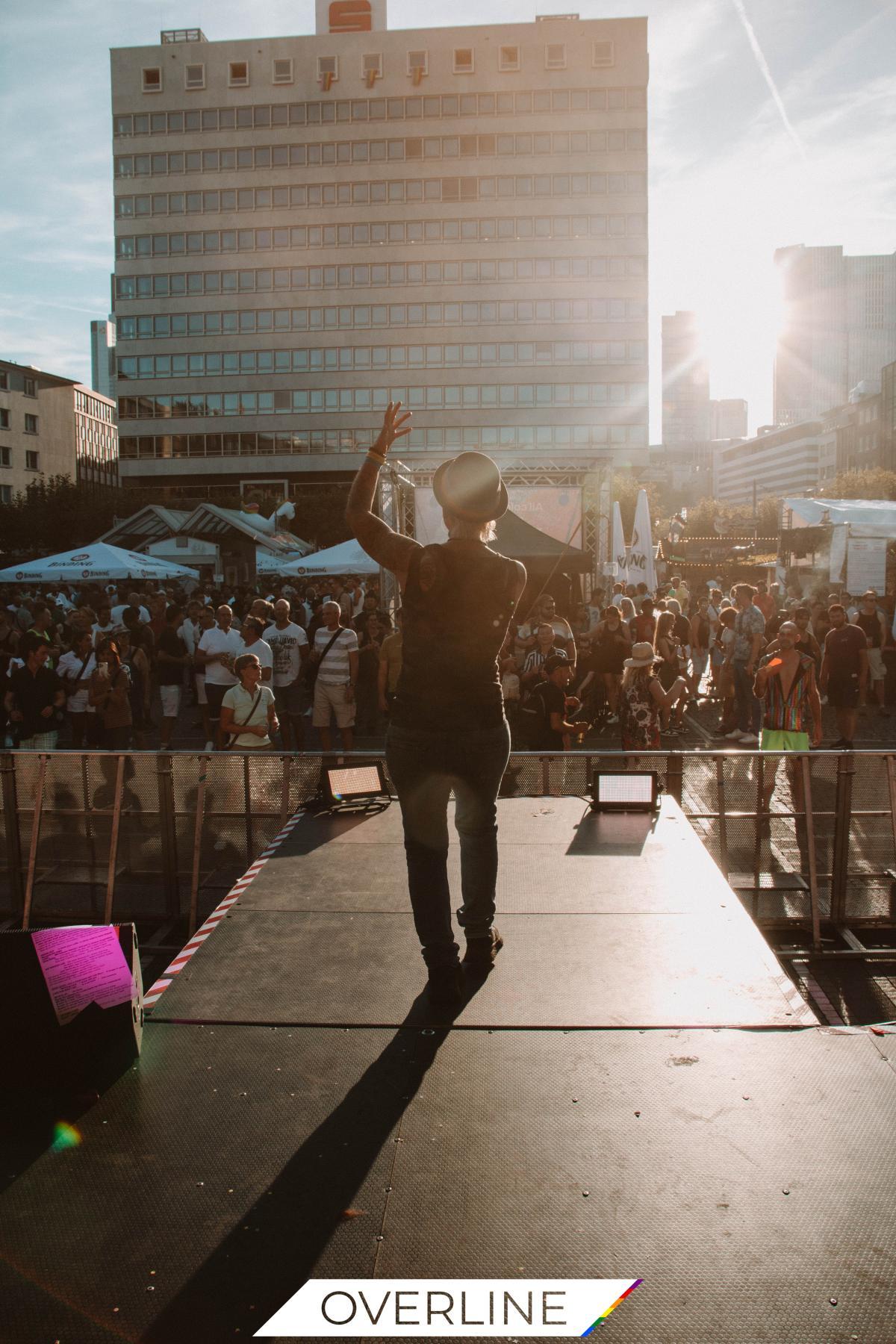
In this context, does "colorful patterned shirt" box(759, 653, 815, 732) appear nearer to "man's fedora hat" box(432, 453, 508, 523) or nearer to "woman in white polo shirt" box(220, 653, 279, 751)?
"woman in white polo shirt" box(220, 653, 279, 751)

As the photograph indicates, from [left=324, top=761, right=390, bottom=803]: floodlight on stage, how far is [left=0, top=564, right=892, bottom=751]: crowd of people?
135 cm

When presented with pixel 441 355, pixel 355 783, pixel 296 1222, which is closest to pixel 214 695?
pixel 355 783


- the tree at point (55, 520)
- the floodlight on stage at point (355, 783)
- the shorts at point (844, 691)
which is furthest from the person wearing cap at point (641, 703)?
the tree at point (55, 520)

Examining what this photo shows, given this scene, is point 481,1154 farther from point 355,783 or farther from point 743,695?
point 743,695

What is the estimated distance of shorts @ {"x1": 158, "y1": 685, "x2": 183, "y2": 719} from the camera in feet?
40.3

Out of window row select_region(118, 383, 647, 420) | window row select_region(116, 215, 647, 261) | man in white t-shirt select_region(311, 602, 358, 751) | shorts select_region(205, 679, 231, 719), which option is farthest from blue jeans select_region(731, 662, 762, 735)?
window row select_region(116, 215, 647, 261)

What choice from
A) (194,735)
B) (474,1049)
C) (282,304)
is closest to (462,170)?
(282,304)

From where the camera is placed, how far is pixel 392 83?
72375mm

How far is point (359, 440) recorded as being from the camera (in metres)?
72.9

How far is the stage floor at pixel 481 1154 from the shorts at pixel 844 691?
961cm

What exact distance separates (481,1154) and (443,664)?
150 centimetres

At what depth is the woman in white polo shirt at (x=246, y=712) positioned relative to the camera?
874cm

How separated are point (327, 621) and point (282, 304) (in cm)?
6744

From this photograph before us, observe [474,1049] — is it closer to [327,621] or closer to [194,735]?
[327,621]
